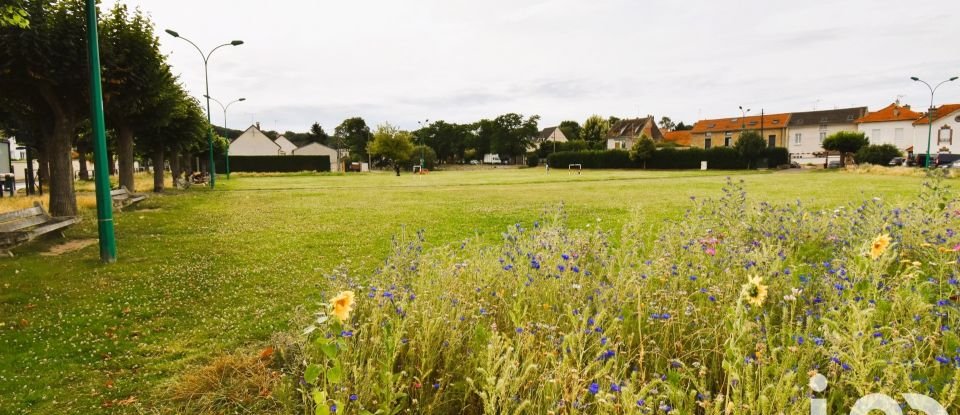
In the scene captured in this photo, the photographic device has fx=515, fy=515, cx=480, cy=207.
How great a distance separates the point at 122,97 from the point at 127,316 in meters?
11.6

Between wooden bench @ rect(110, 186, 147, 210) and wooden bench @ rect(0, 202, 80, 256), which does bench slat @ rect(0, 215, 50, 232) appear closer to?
wooden bench @ rect(0, 202, 80, 256)

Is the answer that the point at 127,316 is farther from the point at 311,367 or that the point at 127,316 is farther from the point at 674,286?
the point at 674,286

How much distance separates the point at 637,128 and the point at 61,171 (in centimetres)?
9351

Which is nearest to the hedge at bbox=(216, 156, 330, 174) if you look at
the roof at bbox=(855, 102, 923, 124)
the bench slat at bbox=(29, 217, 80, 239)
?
the bench slat at bbox=(29, 217, 80, 239)

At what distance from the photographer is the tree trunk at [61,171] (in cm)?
1290

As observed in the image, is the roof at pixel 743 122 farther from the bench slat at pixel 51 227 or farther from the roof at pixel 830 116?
the bench slat at pixel 51 227

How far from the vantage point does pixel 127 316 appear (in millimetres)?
5656

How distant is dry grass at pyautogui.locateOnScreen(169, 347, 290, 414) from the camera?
3506 millimetres

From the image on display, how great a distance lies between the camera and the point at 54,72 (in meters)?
11.8

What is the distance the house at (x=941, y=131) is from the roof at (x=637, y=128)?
37.2 meters

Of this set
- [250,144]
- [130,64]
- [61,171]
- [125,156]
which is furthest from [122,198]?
[250,144]

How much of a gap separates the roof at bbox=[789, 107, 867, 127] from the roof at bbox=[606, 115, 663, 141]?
21.7 metres

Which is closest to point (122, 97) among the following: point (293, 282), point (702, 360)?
point (293, 282)

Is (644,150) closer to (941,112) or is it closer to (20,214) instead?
(941,112)
